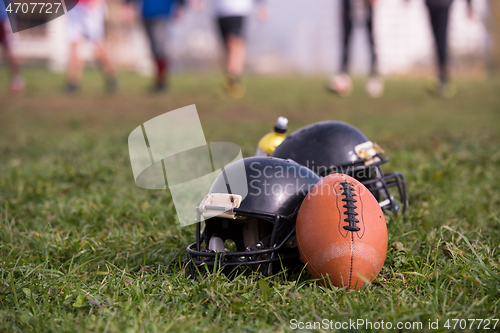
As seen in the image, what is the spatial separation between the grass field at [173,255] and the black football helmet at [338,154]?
0.26m

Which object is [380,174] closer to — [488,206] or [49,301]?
[488,206]

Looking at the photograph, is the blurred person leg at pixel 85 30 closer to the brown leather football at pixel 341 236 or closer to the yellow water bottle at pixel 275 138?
the yellow water bottle at pixel 275 138

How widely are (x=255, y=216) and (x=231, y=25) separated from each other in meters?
6.87

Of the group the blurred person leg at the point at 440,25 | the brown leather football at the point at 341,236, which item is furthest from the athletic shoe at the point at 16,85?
the brown leather football at the point at 341,236

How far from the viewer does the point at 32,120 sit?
7363 millimetres

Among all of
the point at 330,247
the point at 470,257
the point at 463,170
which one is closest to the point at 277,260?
the point at 330,247

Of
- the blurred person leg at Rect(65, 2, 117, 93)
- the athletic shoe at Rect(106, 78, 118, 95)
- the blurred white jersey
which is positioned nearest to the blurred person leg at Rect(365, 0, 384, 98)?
the blurred white jersey

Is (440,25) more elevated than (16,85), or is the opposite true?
(16,85)

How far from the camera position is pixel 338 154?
2.38 m

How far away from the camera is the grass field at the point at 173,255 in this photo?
161 centimetres

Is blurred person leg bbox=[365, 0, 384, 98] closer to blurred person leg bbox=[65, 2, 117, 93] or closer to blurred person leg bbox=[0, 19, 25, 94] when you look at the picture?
blurred person leg bbox=[65, 2, 117, 93]

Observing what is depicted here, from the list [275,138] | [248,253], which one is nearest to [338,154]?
[275,138]

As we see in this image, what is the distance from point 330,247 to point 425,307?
407 millimetres

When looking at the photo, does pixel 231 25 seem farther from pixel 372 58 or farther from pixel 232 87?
pixel 372 58
